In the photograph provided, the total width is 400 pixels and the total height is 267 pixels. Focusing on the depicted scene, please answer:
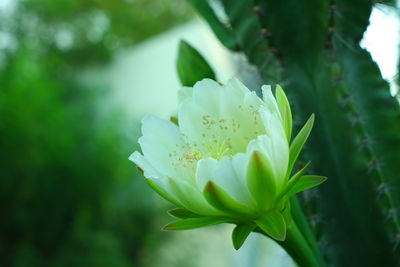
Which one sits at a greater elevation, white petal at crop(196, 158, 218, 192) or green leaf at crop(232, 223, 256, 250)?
white petal at crop(196, 158, 218, 192)

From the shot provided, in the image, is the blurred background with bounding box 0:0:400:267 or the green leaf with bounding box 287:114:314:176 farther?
the blurred background with bounding box 0:0:400:267

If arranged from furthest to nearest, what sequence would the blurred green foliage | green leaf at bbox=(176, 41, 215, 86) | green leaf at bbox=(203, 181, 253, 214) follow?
the blurred green foliage < green leaf at bbox=(176, 41, 215, 86) < green leaf at bbox=(203, 181, 253, 214)

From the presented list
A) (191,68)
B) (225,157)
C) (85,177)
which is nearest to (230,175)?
(225,157)

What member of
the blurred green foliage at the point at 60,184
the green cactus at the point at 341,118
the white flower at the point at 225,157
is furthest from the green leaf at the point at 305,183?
the blurred green foliage at the point at 60,184

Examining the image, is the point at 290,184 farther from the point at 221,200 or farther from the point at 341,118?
the point at 341,118

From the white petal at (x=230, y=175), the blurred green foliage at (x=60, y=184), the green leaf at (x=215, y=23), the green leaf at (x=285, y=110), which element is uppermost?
the green leaf at (x=215, y=23)

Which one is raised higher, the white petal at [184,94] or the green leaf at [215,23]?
the green leaf at [215,23]

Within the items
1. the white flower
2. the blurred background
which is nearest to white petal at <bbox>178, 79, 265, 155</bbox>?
the white flower

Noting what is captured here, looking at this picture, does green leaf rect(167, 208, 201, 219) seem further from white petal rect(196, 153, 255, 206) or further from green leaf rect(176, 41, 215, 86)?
green leaf rect(176, 41, 215, 86)

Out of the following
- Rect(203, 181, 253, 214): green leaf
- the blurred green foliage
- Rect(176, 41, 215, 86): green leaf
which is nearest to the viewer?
Rect(203, 181, 253, 214): green leaf

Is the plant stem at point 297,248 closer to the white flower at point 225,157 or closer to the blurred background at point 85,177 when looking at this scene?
the white flower at point 225,157

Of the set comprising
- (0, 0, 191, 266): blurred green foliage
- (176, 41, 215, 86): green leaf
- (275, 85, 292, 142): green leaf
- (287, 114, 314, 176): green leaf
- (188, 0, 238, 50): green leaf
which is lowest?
(0, 0, 191, 266): blurred green foliage
